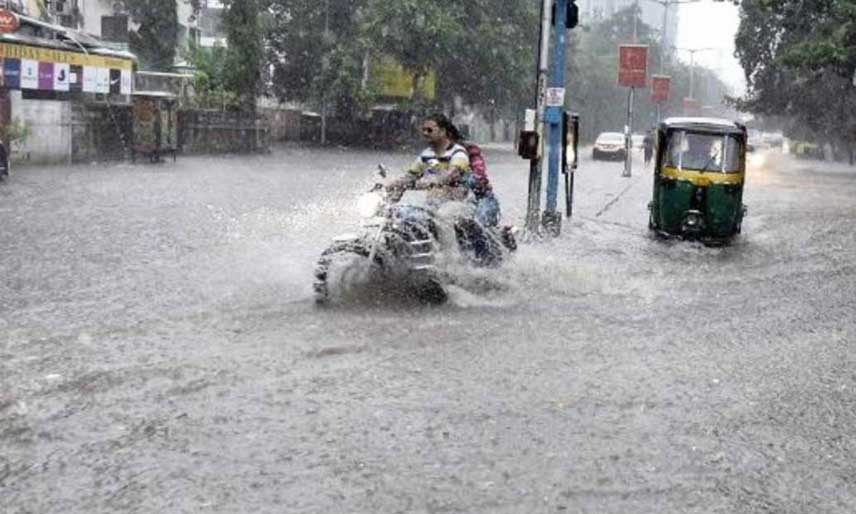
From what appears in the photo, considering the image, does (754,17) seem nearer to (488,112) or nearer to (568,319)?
(488,112)

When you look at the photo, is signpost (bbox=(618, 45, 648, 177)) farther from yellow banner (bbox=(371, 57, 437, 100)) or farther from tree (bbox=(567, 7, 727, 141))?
tree (bbox=(567, 7, 727, 141))

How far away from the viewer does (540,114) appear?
15.0m

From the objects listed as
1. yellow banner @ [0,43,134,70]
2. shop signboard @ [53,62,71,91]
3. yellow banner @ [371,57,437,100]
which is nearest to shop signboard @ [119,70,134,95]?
yellow banner @ [0,43,134,70]

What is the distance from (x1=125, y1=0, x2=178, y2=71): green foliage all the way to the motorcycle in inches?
1824

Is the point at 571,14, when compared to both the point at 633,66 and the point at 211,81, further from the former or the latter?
the point at 211,81

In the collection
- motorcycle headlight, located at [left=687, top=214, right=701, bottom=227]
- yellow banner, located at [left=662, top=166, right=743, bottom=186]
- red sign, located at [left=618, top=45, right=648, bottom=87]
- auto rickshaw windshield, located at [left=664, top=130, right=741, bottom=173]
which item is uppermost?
red sign, located at [left=618, top=45, right=648, bottom=87]

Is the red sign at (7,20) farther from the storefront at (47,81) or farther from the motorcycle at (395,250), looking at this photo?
the motorcycle at (395,250)

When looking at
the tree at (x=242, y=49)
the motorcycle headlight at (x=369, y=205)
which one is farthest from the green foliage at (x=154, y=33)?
the motorcycle headlight at (x=369, y=205)

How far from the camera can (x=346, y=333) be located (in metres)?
7.88

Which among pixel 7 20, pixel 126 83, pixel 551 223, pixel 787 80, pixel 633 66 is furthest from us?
pixel 787 80

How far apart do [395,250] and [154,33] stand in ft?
158

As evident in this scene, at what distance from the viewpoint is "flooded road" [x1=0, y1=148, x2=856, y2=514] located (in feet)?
15.2

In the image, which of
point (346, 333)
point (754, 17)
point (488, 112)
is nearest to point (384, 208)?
point (346, 333)


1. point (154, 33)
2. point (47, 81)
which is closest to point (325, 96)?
point (154, 33)
